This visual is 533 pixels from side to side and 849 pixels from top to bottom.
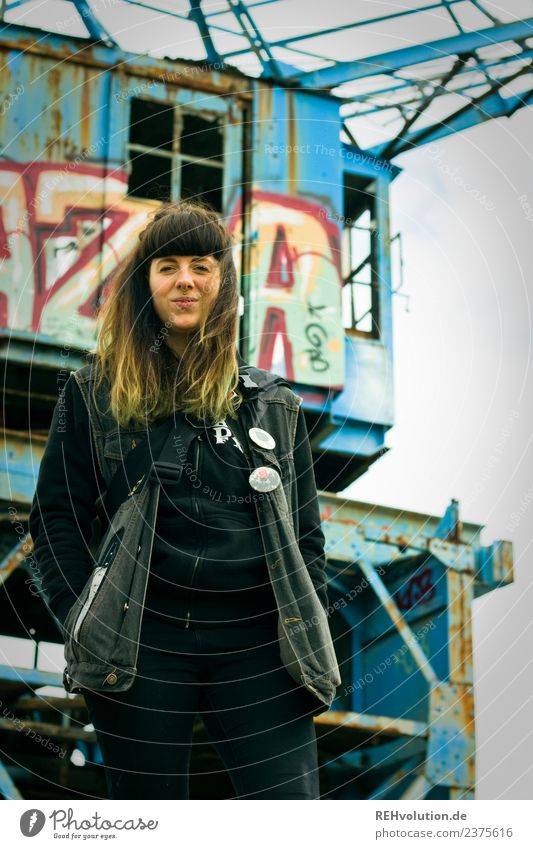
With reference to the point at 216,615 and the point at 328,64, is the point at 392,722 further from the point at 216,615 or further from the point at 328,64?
the point at 216,615

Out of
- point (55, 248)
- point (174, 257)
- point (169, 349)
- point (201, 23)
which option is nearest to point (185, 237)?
point (174, 257)

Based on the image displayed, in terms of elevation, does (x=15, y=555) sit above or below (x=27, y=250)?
below

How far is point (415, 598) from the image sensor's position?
49.2ft

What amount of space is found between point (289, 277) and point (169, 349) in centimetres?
1136

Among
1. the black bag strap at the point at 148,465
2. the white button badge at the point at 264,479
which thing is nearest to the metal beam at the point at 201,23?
the black bag strap at the point at 148,465

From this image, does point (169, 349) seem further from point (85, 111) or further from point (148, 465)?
point (85, 111)

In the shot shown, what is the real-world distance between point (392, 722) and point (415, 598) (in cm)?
161

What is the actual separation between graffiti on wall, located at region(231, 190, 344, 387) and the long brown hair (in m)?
10.4

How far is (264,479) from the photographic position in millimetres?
3705

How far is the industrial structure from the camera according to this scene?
13.8 metres

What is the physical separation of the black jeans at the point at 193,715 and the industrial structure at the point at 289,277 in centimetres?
929

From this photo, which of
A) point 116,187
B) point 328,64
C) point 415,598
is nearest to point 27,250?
point 116,187

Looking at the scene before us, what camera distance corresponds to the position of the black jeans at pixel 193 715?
3.44 m
